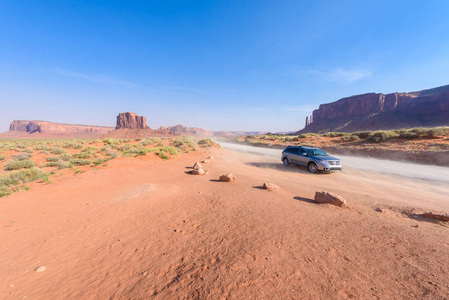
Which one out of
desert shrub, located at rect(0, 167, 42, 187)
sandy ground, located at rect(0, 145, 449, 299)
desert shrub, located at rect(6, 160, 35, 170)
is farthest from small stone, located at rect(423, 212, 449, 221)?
desert shrub, located at rect(6, 160, 35, 170)

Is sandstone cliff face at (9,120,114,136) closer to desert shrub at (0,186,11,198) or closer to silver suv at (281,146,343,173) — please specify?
desert shrub at (0,186,11,198)

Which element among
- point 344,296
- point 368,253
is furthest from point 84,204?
point 368,253

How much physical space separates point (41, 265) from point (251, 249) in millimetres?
3700

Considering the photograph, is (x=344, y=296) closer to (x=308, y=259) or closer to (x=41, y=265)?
(x=308, y=259)

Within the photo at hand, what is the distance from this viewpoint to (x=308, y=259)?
2.86 metres

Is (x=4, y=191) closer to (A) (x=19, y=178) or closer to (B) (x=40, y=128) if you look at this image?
(A) (x=19, y=178)

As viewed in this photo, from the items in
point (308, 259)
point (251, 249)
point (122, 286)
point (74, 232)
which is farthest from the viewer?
A: point (74, 232)

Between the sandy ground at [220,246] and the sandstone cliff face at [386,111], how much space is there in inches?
3300

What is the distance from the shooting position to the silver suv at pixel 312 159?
983cm

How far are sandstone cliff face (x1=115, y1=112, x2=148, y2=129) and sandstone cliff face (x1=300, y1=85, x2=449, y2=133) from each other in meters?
106

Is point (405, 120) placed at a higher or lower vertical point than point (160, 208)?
higher

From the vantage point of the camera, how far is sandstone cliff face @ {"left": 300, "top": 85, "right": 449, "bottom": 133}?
65.9 m

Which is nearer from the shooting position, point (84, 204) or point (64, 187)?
point (84, 204)

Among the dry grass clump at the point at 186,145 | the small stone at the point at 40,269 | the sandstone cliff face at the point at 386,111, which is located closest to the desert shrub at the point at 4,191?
the small stone at the point at 40,269
